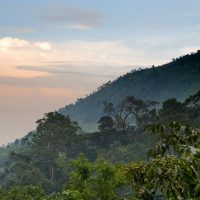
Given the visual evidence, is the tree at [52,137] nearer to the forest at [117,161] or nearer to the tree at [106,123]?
the forest at [117,161]

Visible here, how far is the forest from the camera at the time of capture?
33.9ft

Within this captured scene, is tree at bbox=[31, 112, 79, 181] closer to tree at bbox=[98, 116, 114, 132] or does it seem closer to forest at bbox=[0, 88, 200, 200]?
forest at bbox=[0, 88, 200, 200]

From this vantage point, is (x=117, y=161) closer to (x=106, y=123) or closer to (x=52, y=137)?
(x=106, y=123)

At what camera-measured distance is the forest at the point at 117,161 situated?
10336 mm

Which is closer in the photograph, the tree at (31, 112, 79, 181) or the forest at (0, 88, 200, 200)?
the forest at (0, 88, 200, 200)

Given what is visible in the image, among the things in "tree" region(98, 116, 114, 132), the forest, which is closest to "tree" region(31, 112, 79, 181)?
the forest

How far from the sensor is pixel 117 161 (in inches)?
4712

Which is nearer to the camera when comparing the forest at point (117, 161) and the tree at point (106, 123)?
the forest at point (117, 161)

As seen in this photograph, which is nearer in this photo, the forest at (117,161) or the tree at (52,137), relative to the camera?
the forest at (117,161)

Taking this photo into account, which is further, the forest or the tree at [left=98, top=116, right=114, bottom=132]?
the tree at [left=98, top=116, right=114, bottom=132]

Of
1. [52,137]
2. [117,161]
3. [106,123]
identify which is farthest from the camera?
[52,137]

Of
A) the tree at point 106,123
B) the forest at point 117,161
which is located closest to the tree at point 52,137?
the forest at point 117,161

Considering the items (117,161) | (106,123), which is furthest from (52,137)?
(117,161)

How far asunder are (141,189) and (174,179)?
6.42 ft
